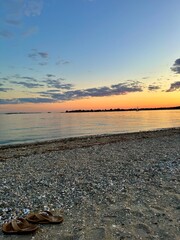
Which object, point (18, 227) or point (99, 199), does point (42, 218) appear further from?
point (99, 199)

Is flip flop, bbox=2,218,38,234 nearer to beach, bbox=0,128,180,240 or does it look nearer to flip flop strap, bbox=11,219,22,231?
flip flop strap, bbox=11,219,22,231

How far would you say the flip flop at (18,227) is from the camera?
5699 millimetres

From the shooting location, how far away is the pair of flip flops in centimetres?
572

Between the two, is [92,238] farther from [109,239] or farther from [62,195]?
[62,195]

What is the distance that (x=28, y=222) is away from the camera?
20.0ft

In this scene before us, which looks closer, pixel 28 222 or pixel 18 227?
pixel 18 227

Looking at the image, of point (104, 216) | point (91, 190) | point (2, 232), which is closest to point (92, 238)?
point (104, 216)

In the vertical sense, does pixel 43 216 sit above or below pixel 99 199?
above

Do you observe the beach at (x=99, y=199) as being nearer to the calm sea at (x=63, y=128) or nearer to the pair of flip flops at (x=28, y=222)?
the pair of flip flops at (x=28, y=222)

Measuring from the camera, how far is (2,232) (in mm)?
5766

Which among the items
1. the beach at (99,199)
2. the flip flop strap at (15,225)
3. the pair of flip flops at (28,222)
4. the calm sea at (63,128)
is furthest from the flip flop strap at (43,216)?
the calm sea at (63,128)

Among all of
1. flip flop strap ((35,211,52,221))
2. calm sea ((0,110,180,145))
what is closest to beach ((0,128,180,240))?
flip flop strap ((35,211,52,221))

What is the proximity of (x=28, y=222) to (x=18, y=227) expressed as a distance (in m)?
0.33

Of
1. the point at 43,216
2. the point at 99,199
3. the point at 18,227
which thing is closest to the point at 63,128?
the point at 99,199
